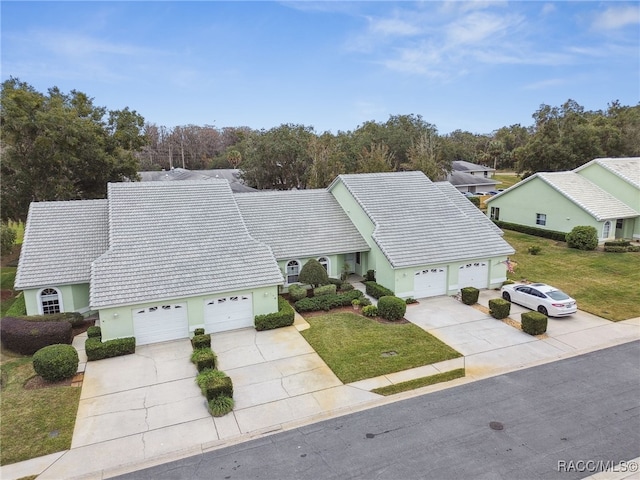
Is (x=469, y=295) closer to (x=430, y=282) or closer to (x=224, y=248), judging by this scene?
(x=430, y=282)

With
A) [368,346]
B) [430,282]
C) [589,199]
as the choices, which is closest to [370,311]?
[368,346]

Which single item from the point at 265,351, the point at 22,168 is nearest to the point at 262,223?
the point at 265,351

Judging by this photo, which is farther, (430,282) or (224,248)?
(430,282)

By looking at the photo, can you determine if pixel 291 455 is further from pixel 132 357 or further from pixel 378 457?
pixel 132 357

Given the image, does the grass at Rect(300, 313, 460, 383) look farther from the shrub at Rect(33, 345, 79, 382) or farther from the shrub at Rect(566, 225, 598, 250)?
the shrub at Rect(566, 225, 598, 250)

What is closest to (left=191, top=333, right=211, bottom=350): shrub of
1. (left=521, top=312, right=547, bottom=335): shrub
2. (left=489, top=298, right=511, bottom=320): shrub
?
(left=489, top=298, right=511, bottom=320): shrub

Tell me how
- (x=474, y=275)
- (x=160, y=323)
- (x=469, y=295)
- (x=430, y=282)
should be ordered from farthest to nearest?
1. (x=474, y=275)
2. (x=430, y=282)
3. (x=469, y=295)
4. (x=160, y=323)
